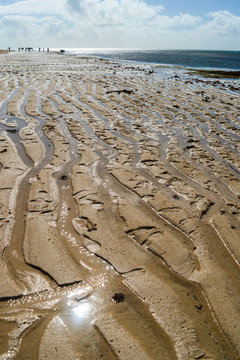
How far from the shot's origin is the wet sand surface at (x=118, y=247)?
1693mm

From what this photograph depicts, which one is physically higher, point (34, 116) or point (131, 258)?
point (34, 116)

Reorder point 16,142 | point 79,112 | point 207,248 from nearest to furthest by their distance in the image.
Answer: point 207,248, point 16,142, point 79,112

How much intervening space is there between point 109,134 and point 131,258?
12.2 feet

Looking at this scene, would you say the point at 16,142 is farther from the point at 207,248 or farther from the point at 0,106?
the point at 207,248

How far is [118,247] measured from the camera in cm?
245

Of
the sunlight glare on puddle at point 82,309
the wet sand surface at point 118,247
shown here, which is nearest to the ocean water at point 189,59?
the wet sand surface at point 118,247

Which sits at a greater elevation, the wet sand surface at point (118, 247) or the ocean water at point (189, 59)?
the ocean water at point (189, 59)

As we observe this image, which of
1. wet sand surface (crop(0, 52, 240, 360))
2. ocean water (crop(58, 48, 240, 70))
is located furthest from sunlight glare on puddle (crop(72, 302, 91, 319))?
ocean water (crop(58, 48, 240, 70))

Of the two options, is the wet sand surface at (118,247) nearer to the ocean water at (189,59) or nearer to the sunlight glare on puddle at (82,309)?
the sunlight glare on puddle at (82,309)

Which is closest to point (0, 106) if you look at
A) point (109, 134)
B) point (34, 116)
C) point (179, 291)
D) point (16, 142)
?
point (34, 116)

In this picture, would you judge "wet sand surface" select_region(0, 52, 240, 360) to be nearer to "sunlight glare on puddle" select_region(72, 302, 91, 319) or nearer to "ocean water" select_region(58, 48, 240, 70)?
"sunlight glare on puddle" select_region(72, 302, 91, 319)

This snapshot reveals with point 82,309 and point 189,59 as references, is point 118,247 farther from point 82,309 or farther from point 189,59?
point 189,59

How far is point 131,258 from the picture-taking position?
233 centimetres

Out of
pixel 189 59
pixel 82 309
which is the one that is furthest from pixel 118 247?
pixel 189 59
